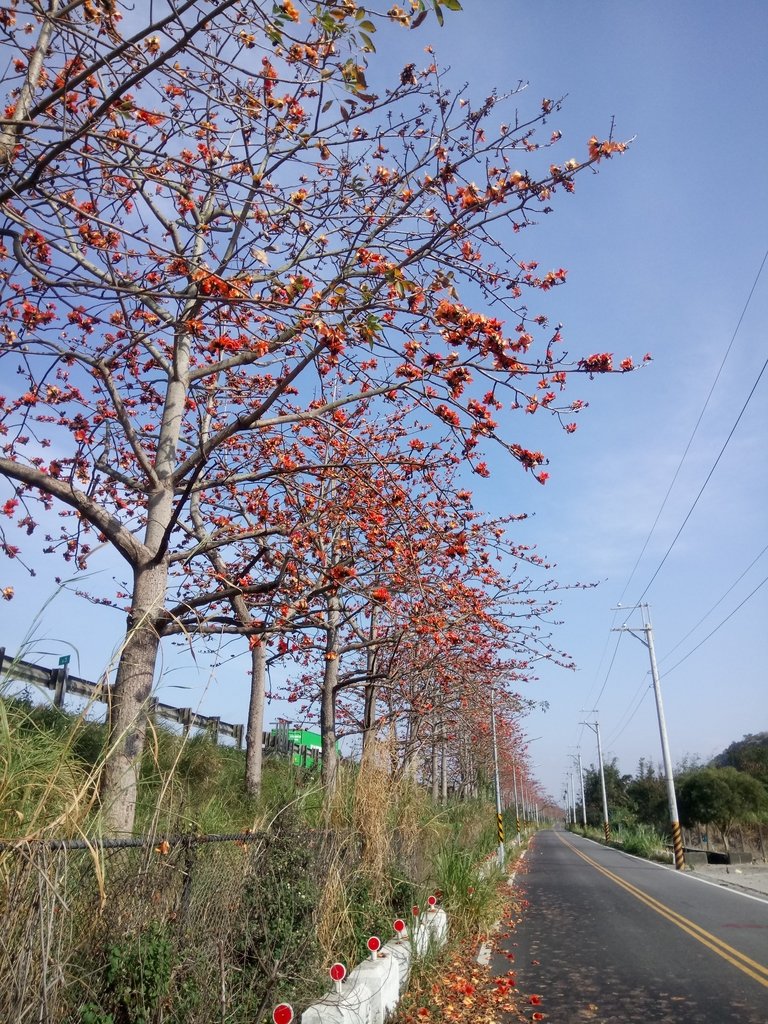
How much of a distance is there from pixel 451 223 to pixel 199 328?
6.32 ft

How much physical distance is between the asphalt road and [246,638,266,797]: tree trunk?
4.24 metres

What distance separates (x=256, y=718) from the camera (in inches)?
502

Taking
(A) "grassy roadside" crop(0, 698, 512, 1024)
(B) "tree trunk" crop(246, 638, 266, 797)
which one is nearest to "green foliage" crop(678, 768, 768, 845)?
(B) "tree trunk" crop(246, 638, 266, 797)

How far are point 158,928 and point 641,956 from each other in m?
8.17

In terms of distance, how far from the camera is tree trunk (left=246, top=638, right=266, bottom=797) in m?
11.8

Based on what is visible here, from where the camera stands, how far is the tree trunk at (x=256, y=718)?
11.8 metres

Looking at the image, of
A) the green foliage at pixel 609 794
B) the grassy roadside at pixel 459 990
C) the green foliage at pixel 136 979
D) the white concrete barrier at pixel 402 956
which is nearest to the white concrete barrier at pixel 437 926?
the grassy roadside at pixel 459 990

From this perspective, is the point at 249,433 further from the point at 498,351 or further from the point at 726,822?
the point at 726,822

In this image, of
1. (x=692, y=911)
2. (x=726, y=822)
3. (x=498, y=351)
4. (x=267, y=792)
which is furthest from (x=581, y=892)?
(x=726, y=822)

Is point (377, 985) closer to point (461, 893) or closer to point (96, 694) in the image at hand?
point (96, 694)

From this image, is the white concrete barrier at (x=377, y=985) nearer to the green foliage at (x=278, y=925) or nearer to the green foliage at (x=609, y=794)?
the green foliage at (x=278, y=925)

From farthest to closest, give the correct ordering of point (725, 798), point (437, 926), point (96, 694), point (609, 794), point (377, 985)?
point (609, 794)
point (725, 798)
point (437, 926)
point (377, 985)
point (96, 694)

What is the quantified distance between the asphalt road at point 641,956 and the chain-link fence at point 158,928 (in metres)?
3.08

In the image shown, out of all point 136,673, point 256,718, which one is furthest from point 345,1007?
point 256,718
